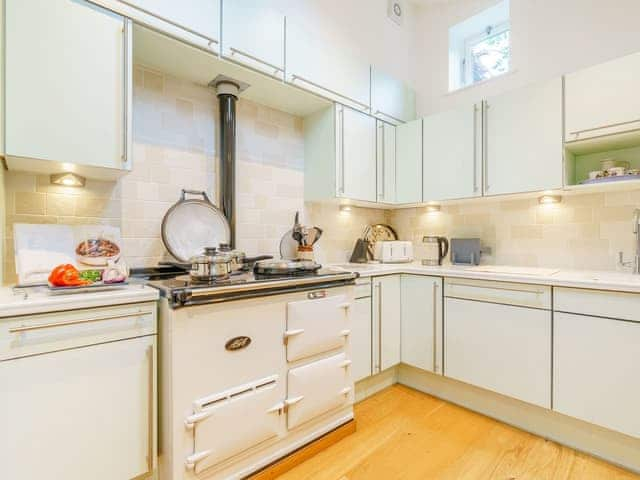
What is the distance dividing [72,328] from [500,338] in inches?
83.0

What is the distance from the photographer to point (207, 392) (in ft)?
4.24

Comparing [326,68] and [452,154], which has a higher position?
[326,68]

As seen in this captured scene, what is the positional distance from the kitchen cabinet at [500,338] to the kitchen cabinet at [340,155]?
0.97 meters

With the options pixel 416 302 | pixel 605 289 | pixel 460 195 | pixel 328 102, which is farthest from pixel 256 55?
pixel 605 289

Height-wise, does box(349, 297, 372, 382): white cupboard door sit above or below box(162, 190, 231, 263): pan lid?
below

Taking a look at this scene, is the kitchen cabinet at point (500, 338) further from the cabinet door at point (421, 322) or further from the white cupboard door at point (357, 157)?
the white cupboard door at point (357, 157)

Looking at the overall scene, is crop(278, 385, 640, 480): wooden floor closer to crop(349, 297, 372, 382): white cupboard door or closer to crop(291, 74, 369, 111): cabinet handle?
crop(349, 297, 372, 382): white cupboard door

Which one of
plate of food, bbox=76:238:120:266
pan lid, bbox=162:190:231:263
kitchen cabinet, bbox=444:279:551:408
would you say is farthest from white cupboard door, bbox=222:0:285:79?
Answer: kitchen cabinet, bbox=444:279:551:408

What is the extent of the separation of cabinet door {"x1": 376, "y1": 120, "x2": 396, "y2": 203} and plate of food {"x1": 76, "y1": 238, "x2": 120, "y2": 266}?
1906mm

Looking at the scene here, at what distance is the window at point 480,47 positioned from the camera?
273 cm

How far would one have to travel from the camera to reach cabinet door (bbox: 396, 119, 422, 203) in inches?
105

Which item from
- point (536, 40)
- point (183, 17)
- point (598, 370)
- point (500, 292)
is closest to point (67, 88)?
point (183, 17)

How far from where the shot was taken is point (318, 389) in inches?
65.5

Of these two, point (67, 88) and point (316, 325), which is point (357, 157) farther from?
point (67, 88)
